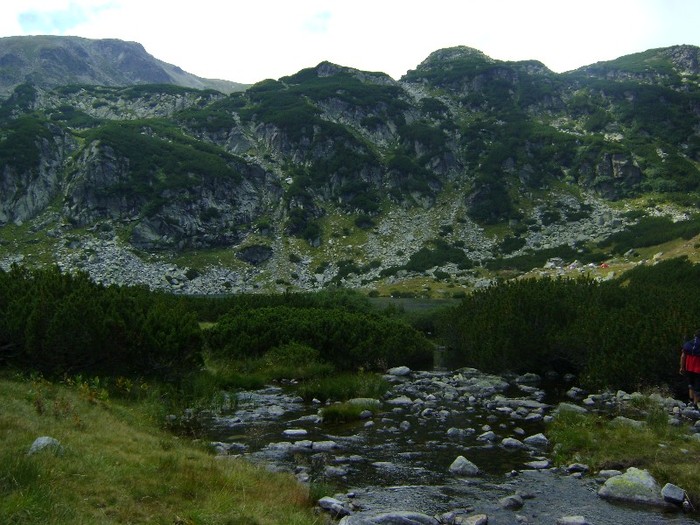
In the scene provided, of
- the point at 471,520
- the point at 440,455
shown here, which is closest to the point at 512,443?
the point at 440,455

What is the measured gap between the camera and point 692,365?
15.4 metres

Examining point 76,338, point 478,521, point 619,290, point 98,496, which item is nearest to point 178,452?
point 98,496

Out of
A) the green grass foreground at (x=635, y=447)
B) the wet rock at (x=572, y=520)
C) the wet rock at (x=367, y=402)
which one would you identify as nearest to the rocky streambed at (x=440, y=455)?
the wet rock at (x=572, y=520)

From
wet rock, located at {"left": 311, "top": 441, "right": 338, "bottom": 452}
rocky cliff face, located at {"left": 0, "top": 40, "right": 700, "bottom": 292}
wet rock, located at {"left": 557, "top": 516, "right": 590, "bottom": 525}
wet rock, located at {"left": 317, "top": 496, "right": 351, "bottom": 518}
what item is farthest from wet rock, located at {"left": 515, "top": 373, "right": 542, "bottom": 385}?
rocky cliff face, located at {"left": 0, "top": 40, "right": 700, "bottom": 292}

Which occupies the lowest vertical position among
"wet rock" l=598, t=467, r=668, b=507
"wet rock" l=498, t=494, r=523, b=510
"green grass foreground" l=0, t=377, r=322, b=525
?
"wet rock" l=498, t=494, r=523, b=510

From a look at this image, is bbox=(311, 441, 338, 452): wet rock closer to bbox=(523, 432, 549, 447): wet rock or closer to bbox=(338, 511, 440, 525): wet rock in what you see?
bbox=(338, 511, 440, 525): wet rock

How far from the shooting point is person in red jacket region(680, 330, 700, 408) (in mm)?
15328

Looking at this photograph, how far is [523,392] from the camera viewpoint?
20.3 m

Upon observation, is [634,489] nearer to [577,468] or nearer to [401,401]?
[577,468]

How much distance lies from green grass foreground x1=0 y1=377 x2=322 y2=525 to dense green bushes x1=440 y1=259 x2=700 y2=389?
14378 millimetres

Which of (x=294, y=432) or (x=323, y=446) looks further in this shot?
(x=294, y=432)

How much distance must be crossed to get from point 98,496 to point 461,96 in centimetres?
17813

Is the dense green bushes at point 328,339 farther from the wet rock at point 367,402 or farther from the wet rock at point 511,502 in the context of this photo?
the wet rock at point 511,502

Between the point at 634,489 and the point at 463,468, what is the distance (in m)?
3.27
